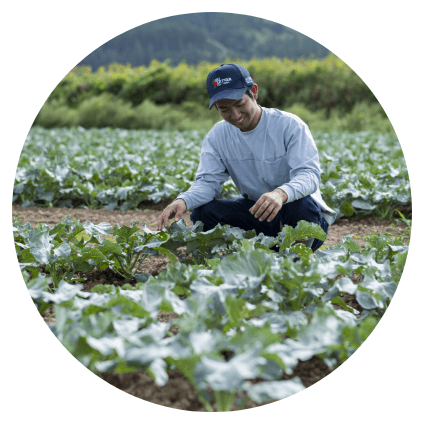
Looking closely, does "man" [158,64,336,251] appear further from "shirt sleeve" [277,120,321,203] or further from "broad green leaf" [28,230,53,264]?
"broad green leaf" [28,230,53,264]

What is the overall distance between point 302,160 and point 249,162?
441 mm

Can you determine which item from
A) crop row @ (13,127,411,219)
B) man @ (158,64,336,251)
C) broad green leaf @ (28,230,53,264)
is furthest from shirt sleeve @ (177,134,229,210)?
crop row @ (13,127,411,219)

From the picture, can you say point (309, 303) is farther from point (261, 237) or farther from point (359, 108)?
point (359, 108)

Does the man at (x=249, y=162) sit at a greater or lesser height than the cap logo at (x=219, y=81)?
lesser

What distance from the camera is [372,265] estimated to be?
7.36ft

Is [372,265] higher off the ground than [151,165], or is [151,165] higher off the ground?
[151,165]

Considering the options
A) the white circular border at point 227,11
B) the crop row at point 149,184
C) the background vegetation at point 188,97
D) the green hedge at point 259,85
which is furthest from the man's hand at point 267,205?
the green hedge at point 259,85

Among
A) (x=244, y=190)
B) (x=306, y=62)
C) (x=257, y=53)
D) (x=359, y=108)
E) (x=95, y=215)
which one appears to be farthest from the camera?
(x=257, y=53)

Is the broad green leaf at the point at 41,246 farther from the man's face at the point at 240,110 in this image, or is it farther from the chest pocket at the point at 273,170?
the chest pocket at the point at 273,170

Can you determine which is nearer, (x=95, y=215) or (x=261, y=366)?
(x=261, y=366)

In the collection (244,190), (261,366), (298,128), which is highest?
(298,128)

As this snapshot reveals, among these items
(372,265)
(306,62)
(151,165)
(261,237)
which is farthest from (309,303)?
(306,62)

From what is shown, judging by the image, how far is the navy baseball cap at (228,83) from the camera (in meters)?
2.73

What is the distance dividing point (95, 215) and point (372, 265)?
3386mm
